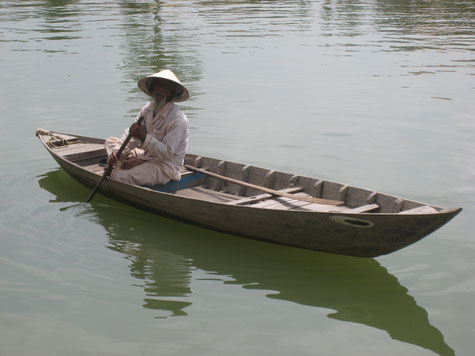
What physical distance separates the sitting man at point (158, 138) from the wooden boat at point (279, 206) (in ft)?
0.47

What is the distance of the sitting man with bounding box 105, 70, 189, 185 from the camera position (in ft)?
18.4

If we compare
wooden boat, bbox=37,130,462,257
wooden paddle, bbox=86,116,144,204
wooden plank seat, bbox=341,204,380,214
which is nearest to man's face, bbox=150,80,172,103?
wooden paddle, bbox=86,116,144,204

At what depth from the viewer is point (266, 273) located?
4938mm

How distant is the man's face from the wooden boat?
32.7 inches

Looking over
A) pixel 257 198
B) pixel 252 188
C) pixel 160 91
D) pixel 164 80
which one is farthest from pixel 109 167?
pixel 257 198

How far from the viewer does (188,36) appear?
59.1 feet

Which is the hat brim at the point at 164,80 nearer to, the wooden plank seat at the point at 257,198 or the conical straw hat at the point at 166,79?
the conical straw hat at the point at 166,79

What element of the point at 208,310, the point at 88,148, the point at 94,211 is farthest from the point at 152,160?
the point at 208,310

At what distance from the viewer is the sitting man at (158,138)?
5.61m

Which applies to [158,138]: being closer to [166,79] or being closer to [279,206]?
[166,79]

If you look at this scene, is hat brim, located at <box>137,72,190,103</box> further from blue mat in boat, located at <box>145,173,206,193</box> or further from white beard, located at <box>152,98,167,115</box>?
blue mat in boat, located at <box>145,173,206,193</box>

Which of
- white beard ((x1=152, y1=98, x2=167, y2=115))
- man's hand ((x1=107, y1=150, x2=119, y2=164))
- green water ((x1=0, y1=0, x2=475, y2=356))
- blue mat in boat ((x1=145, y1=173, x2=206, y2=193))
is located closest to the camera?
green water ((x1=0, y1=0, x2=475, y2=356))

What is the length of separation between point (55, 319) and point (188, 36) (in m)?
14.6

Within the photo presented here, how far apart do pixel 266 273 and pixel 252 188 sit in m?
1.11
